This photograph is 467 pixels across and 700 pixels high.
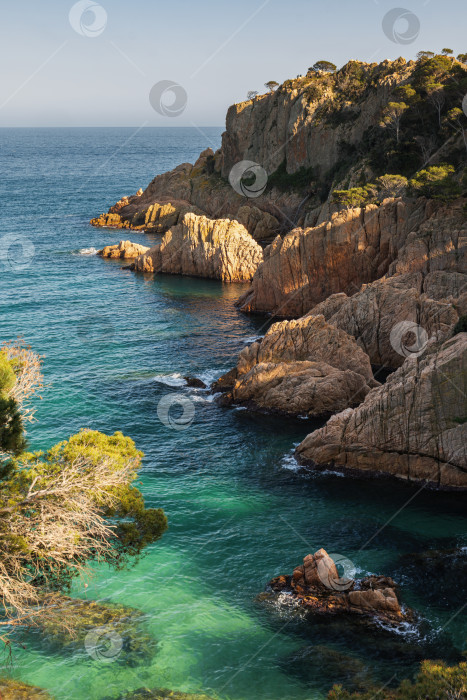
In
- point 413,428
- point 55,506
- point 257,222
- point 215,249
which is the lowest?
point 413,428

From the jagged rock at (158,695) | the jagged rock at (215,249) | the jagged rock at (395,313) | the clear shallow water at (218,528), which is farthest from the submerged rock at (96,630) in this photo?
the jagged rock at (215,249)

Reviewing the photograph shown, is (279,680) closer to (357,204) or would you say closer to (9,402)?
(9,402)

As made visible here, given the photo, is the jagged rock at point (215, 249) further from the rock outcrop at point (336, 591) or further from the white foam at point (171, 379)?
the rock outcrop at point (336, 591)

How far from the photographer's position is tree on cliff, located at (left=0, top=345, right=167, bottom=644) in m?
19.3

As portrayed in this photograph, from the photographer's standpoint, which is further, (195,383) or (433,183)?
(433,183)

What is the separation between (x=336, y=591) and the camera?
1092 inches

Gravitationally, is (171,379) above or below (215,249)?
below

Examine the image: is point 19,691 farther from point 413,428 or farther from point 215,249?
point 215,249

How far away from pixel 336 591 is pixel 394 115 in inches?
2934

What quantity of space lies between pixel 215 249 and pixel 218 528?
5579 centimetres

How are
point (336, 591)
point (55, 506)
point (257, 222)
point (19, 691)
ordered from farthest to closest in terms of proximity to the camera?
1. point (257, 222)
2. point (336, 591)
3. point (19, 691)
4. point (55, 506)

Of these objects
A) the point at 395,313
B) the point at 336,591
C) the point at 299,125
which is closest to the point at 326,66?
the point at 299,125

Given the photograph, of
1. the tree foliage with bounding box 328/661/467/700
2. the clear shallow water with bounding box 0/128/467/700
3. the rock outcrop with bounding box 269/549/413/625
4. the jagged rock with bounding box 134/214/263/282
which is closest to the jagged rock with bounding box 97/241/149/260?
the jagged rock with bounding box 134/214/263/282

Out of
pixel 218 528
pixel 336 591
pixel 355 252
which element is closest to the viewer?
pixel 336 591
